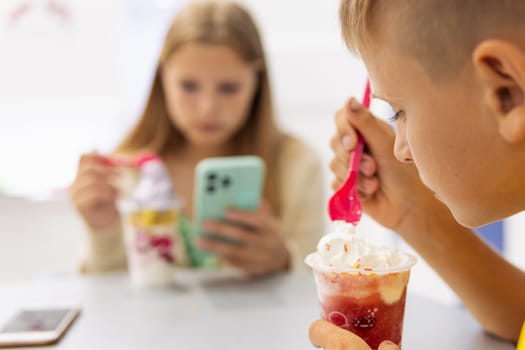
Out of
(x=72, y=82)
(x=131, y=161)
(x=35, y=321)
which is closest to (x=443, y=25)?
(x=35, y=321)

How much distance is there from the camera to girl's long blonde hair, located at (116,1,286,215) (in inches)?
57.9

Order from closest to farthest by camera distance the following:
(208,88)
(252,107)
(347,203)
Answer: (347,203) < (208,88) < (252,107)

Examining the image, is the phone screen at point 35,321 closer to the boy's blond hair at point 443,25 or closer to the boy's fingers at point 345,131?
the boy's fingers at point 345,131

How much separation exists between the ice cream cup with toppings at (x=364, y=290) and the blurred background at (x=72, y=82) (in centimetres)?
158

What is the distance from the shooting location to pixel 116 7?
2.28m

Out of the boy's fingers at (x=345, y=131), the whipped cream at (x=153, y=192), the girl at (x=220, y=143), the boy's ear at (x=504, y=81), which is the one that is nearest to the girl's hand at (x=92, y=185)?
the girl at (x=220, y=143)

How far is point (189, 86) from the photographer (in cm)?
148

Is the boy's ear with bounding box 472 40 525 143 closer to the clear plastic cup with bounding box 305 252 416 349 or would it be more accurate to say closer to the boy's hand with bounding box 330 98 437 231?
the clear plastic cup with bounding box 305 252 416 349

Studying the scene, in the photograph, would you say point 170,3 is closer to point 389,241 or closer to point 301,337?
point 389,241

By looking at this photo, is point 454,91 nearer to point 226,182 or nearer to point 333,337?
point 333,337

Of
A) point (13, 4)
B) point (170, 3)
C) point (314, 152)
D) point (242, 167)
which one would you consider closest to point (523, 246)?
point (314, 152)

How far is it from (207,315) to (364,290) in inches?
13.6

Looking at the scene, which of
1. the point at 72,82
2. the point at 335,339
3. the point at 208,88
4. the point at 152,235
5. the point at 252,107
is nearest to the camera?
the point at 335,339

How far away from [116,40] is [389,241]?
1.26m
